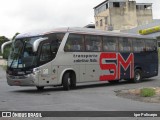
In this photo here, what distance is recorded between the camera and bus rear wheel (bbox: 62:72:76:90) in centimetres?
2016

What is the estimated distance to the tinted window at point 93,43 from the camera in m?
21.7

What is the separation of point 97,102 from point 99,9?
9137cm

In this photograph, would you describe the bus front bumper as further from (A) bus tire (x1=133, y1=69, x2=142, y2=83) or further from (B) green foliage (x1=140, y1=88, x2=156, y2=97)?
(A) bus tire (x1=133, y1=69, x2=142, y2=83)

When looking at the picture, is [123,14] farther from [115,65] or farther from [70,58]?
[70,58]

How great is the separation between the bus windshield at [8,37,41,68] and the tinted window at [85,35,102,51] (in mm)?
3323

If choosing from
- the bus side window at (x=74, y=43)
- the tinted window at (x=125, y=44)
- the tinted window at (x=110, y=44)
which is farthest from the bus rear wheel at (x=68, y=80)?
the tinted window at (x=125, y=44)

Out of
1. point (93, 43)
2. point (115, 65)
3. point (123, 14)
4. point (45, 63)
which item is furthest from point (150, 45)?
point (123, 14)

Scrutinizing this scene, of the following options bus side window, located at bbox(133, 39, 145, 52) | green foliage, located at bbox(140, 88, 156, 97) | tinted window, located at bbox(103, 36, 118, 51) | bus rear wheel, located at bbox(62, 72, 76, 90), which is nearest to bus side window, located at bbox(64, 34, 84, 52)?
bus rear wheel, located at bbox(62, 72, 76, 90)

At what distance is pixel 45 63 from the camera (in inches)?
756

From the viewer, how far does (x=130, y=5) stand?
307ft

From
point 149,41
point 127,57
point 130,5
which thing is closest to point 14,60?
point 127,57

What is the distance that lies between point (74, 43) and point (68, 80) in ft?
6.22

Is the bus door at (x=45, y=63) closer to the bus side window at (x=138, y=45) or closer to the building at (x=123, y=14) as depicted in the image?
the bus side window at (x=138, y=45)

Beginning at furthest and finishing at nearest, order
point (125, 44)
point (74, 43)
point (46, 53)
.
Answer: point (125, 44), point (74, 43), point (46, 53)
